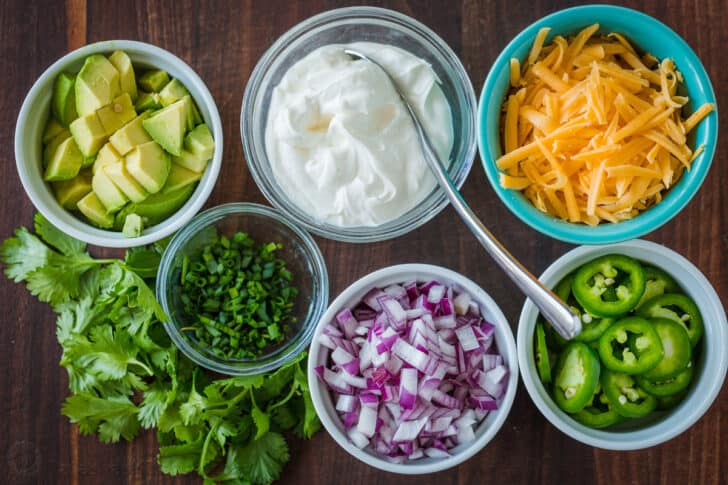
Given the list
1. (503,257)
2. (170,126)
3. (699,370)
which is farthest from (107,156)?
(699,370)

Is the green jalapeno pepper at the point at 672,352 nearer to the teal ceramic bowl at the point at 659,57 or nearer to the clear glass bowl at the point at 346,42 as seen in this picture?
the teal ceramic bowl at the point at 659,57

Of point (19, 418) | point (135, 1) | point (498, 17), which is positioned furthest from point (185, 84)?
point (19, 418)

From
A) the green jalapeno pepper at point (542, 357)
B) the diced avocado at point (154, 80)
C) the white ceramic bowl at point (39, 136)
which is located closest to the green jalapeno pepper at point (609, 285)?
the green jalapeno pepper at point (542, 357)

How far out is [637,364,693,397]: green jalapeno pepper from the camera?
1.78 meters

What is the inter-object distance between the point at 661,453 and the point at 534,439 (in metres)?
0.34

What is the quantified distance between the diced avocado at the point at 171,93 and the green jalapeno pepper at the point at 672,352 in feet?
4.40

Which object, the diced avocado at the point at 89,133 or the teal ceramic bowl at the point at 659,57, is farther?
the diced avocado at the point at 89,133

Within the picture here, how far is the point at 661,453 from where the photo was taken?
1938 mm

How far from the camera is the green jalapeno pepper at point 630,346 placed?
67.3 inches

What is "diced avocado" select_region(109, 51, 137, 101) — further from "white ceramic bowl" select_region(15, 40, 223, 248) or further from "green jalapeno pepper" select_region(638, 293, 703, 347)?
"green jalapeno pepper" select_region(638, 293, 703, 347)

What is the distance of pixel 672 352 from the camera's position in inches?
68.4

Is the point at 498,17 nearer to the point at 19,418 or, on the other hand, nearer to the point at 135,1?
the point at 135,1

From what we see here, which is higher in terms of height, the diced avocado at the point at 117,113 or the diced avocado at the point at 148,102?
the diced avocado at the point at 148,102

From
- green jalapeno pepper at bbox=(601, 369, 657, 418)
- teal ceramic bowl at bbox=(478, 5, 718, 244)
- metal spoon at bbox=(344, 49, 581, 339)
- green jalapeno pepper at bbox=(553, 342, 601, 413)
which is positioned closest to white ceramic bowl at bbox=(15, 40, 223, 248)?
metal spoon at bbox=(344, 49, 581, 339)
